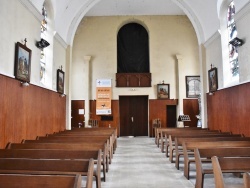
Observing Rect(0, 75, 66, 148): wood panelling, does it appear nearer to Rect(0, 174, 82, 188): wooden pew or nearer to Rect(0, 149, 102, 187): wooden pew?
Rect(0, 149, 102, 187): wooden pew

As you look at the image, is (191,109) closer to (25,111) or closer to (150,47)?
(150,47)

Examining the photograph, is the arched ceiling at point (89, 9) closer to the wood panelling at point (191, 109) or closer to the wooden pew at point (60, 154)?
Result: the wooden pew at point (60, 154)

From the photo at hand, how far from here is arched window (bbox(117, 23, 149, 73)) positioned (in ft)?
47.8

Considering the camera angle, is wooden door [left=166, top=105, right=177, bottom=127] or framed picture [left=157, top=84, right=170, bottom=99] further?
wooden door [left=166, top=105, right=177, bottom=127]

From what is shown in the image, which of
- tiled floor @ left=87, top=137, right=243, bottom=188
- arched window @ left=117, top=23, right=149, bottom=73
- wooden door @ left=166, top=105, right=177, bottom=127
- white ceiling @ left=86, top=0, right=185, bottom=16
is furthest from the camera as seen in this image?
arched window @ left=117, top=23, right=149, bottom=73

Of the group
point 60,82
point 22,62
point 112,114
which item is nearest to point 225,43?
point 60,82

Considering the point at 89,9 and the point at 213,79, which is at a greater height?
the point at 89,9

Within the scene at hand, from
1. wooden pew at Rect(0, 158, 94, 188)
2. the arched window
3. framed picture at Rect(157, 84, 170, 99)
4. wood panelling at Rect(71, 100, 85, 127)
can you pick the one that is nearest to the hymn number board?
framed picture at Rect(157, 84, 170, 99)

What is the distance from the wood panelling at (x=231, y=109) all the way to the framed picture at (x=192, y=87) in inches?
173

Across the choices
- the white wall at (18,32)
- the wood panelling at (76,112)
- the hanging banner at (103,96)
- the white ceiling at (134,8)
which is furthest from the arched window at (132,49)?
the white wall at (18,32)

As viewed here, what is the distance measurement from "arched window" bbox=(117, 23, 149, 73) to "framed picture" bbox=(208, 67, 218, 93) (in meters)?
5.57

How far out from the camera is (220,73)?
8.55 metres

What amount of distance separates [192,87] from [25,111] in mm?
10033

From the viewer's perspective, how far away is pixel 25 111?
6039 millimetres
